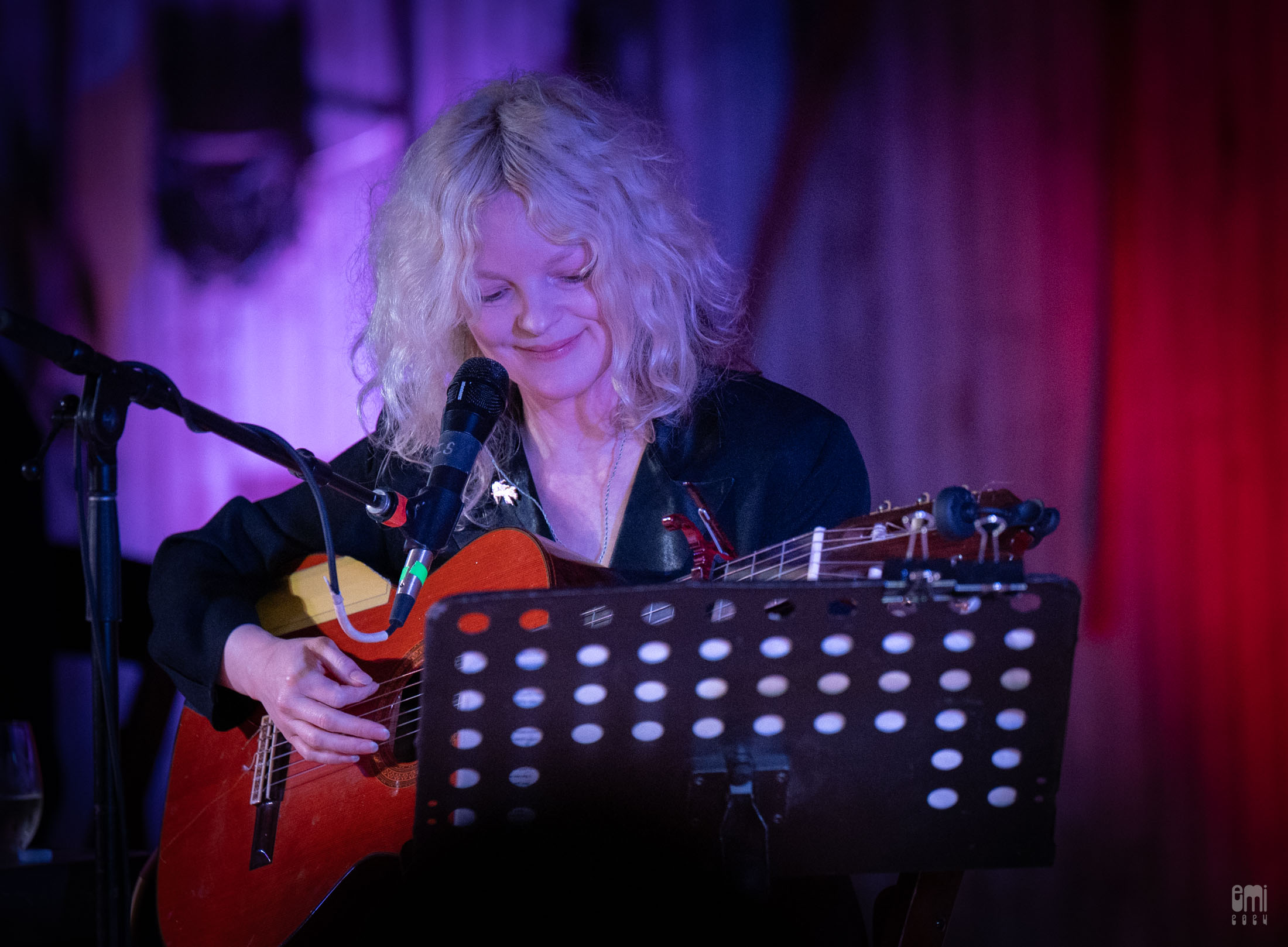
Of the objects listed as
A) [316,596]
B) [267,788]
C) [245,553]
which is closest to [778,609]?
[267,788]

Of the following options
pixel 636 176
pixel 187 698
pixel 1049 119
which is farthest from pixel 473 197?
pixel 1049 119

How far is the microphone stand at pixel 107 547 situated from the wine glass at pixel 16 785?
3.76 feet

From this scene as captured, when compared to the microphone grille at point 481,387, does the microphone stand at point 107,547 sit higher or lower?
lower

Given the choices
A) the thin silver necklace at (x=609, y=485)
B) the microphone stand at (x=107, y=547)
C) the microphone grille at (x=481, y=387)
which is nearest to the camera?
the microphone stand at (x=107, y=547)

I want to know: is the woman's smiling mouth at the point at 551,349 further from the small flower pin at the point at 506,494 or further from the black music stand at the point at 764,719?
the black music stand at the point at 764,719

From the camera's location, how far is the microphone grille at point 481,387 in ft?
4.64

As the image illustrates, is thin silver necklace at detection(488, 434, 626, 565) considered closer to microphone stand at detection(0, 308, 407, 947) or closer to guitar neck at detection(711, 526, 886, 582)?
guitar neck at detection(711, 526, 886, 582)

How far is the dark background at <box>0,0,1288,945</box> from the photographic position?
2.43 meters

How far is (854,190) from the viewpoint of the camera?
275cm

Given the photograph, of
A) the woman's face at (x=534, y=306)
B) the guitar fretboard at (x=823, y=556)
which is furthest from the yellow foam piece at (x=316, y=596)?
the guitar fretboard at (x=823, y=556)

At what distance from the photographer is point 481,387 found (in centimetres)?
143

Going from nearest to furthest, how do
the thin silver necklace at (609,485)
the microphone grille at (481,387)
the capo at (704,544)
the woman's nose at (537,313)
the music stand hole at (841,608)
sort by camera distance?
the music stand hole at (841,608) → the microphone grille at (481,387) → the capo at (704,544) → the woman's nose at (537,313) → the thin silver necklace at (609,485)

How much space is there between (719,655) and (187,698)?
1.41m

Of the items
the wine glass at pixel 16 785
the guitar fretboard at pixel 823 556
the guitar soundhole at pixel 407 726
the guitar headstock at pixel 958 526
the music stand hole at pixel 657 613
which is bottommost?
the wine glass at pixel 16 785
